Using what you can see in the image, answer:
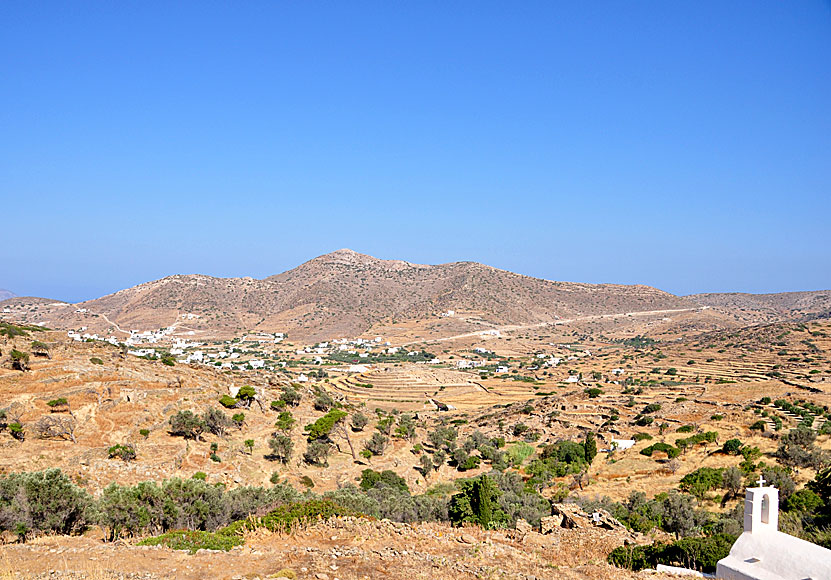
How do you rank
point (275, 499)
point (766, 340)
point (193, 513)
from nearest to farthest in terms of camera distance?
1. point (193, 513)
2. point (275, 499)
3. point (766, 340)

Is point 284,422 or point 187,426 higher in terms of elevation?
point 187,426

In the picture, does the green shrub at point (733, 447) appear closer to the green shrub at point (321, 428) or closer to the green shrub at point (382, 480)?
the green shrub at point (382, 480)

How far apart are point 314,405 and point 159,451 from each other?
1389 cm

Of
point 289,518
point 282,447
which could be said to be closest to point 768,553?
point 289,518

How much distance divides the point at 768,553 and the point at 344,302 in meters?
127

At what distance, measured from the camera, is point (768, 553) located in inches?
353

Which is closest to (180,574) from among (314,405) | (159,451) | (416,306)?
(159,451)

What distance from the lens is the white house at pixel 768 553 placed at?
8.29 meters

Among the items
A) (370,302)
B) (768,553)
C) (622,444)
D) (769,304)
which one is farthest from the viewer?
(769,304)

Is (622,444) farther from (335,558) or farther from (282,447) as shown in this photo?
(335,558)

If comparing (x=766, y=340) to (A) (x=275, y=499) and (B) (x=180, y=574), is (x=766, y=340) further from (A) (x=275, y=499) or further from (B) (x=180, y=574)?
(B) (x=180, y=574)

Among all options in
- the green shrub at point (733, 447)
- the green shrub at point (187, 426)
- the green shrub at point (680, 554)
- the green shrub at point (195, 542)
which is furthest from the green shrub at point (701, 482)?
the green shrub at point (187, 426)

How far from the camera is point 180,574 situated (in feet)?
28.2

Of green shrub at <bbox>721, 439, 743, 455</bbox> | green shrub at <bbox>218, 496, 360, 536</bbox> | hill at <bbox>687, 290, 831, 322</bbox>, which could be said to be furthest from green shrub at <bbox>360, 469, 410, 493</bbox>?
hill at <bbox>687, 290, 831, 322</bbox>
